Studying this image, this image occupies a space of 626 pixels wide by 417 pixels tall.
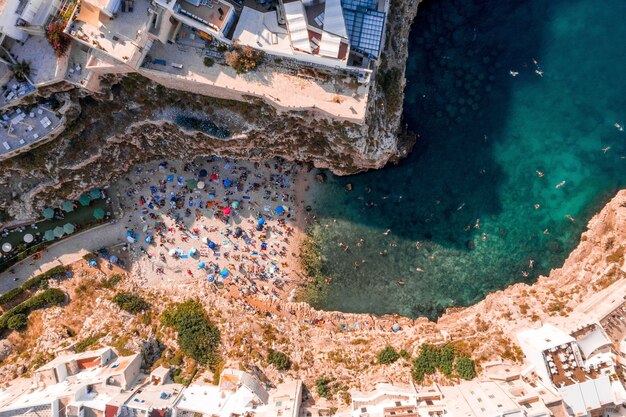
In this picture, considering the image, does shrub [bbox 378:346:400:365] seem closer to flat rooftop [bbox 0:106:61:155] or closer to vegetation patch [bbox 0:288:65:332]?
vegetation patch [bbox 0:288:65:332]

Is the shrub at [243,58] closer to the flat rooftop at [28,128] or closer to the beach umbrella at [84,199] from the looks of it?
the flat rooftop at [28,128]

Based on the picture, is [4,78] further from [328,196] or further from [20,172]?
[328,196]

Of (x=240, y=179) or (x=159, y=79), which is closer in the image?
(x=159, y=79)

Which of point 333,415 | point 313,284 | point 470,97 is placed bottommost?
point 333,415

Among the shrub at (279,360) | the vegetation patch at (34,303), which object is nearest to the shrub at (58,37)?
the vegetation patch at (34,303)

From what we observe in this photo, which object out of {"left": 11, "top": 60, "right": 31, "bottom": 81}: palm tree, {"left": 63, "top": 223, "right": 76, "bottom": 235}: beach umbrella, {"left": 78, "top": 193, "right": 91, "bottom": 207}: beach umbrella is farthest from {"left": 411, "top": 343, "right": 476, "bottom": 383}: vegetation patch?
{"left": 11, "top": 60, "right": 31, "bottom": 81}: palm tree

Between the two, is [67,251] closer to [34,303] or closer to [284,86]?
[34,303]

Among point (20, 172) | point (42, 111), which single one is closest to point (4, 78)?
point (42, 111)

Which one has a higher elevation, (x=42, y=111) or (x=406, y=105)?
(x=406, y=105)
